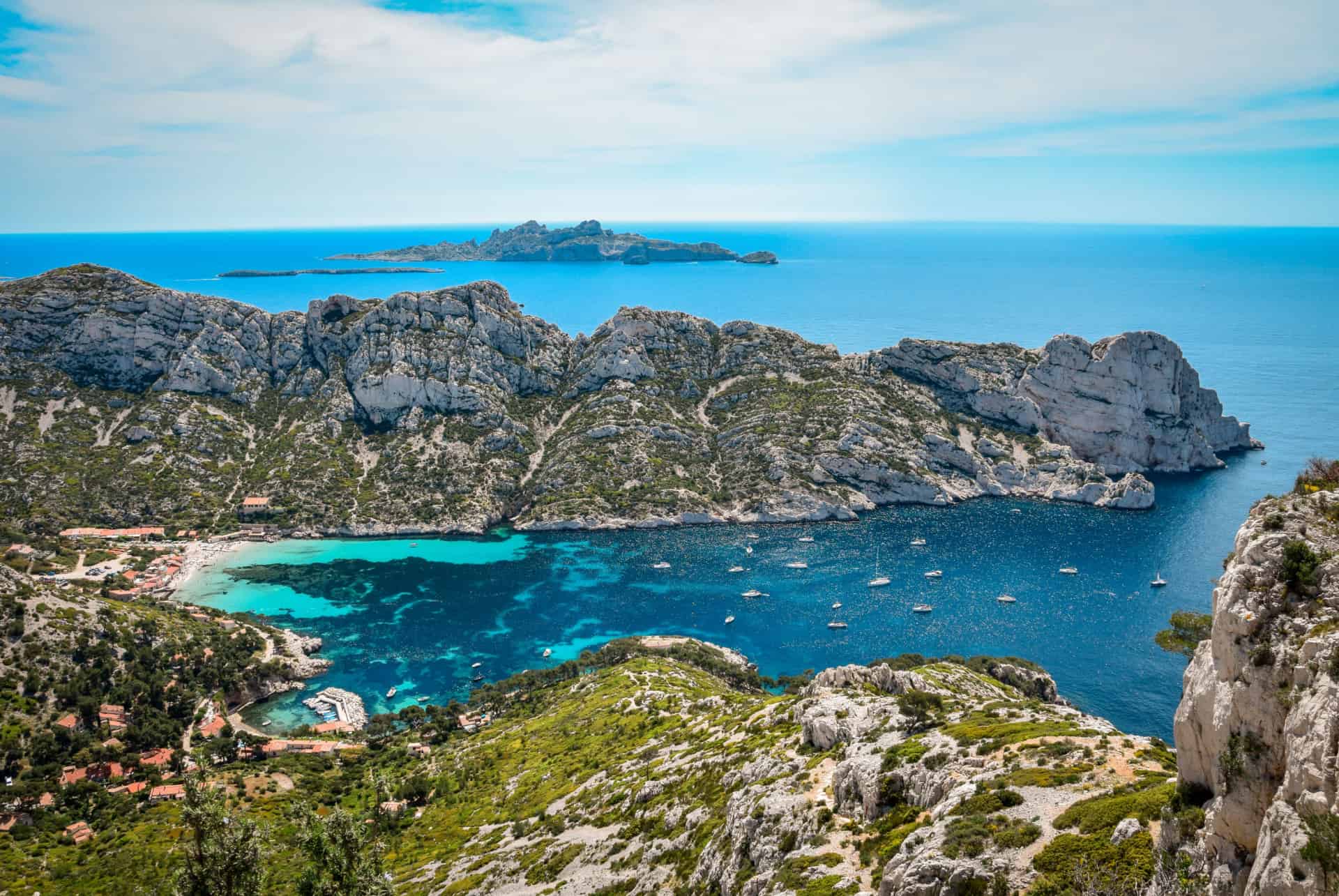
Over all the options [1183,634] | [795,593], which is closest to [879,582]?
[795,593]

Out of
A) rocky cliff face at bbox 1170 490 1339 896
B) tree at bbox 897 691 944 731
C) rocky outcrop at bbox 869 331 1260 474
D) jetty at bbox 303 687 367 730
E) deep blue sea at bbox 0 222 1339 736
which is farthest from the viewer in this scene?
rocky outcrop at bbox 869 331 1260 474

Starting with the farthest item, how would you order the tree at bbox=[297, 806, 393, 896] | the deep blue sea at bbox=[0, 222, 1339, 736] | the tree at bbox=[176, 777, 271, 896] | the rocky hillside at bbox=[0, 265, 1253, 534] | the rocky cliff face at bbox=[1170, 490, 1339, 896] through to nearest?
1. the rocky hillside at bbox=[0, 265, 1253, 534]
2. the deep blue sea at bbox=[0, 222, 1339, 736]
3. the tree at bbox=[297, 806, 393, 896]
4. the tree at bbox=[176, 777, 271, 896]
5. the rocky cliff face at bbox=[1170, 490, 1339, 896]

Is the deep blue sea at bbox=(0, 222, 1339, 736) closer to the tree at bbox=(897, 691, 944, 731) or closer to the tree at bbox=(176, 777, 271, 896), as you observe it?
the tree at bbox=(897, 691, 944, 731)

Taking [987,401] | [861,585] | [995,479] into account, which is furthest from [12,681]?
[987,401]

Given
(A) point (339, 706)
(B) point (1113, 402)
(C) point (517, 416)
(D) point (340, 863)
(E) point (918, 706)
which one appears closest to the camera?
(D) point (340, 863)

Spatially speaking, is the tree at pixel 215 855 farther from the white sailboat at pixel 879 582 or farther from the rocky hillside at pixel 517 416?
the rocky hillside at pixel 517 416

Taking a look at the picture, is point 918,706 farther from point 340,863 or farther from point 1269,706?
point 340,863

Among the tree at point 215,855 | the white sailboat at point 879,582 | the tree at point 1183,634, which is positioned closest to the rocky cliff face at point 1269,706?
the tree at point 1183,634

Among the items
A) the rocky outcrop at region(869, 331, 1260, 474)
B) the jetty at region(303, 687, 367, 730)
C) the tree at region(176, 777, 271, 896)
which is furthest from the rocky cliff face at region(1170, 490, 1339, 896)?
the rocky outcrop at region(869, 331, 1260, 474)

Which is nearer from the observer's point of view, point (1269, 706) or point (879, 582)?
point (1269, 706)
